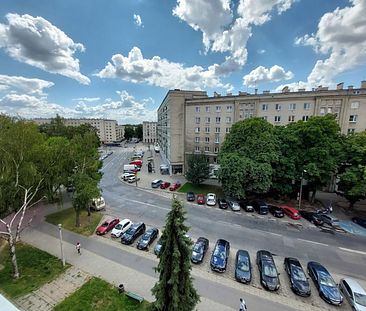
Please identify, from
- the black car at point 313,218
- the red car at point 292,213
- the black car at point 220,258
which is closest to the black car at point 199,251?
the black car at point 220,258

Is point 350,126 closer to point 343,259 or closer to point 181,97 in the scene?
point 343,259

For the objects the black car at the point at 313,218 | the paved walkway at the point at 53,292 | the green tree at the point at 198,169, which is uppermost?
the green tree at the point at 198,169

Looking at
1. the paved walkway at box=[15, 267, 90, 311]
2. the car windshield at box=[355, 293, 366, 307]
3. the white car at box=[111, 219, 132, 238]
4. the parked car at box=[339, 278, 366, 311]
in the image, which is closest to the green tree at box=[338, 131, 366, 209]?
the parked car at box=[339, 278, 366, 311]

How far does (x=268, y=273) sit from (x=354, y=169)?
19197 millimetres

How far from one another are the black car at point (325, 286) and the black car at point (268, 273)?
8.26 feet

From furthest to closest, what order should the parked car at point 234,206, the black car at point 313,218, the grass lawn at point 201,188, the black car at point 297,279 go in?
the grass lawn at point 201,188 < the parked car at point 234,206 < the black car at point 313,218 < the black car at point 297,279

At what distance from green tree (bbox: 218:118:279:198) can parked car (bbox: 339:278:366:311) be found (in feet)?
43.8

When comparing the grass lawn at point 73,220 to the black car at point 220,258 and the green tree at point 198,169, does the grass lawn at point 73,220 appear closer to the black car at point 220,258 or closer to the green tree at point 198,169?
the black car at point 220,258

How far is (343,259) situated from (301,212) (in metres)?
8.62

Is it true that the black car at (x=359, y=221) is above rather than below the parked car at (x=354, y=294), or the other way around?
below

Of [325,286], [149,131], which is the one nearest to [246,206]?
[325,286]

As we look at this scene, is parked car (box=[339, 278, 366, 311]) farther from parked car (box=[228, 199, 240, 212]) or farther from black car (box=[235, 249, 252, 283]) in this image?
parked car (box=[228, 199, 240, 212])

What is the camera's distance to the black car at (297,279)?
12.6 meters

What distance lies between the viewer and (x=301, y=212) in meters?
25.1
